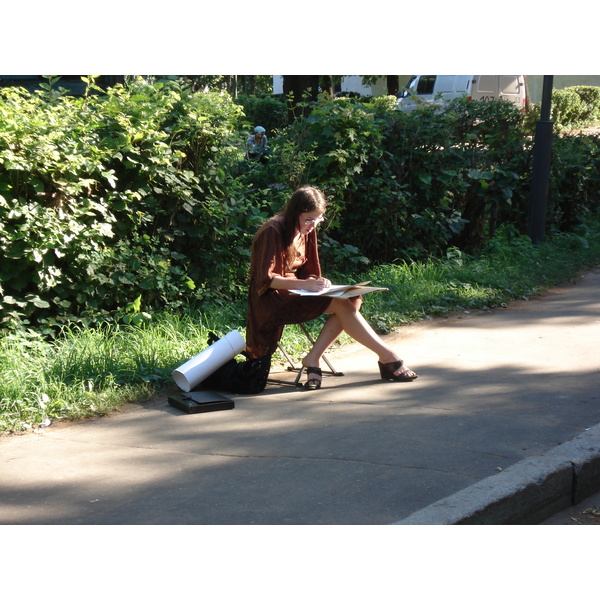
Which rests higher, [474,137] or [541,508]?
[474,137]

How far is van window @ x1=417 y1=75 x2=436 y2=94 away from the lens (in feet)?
86.2

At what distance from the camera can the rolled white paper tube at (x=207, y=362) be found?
5.76 meters

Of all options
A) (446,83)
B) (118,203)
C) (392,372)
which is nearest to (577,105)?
(446,83)

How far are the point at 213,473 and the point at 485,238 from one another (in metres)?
7.90

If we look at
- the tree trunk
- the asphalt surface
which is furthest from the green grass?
the tree trunk

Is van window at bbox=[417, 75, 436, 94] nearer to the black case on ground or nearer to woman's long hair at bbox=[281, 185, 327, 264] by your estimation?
woman's long hair at bbox=[281, 185, 327, 264]

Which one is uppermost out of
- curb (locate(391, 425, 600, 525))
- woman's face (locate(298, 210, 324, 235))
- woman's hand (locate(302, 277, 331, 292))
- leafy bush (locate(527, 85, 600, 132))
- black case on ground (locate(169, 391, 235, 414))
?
leafy bush (locate(527, 85, 600, 132))

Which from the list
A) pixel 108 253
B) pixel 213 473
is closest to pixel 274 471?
pixel 213 473

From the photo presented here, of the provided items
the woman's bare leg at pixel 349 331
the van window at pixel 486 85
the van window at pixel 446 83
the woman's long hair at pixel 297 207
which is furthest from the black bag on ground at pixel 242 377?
the van window at pixel 446 83

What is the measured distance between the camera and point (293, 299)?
19.8 ft

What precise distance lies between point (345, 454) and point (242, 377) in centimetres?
148

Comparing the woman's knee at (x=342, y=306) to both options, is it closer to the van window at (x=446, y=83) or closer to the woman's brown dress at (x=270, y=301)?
the woman's brown dress at (x=270, y=301)

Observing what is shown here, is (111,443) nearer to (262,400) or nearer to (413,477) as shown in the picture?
(262,400)

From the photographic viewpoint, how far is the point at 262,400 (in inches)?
228
